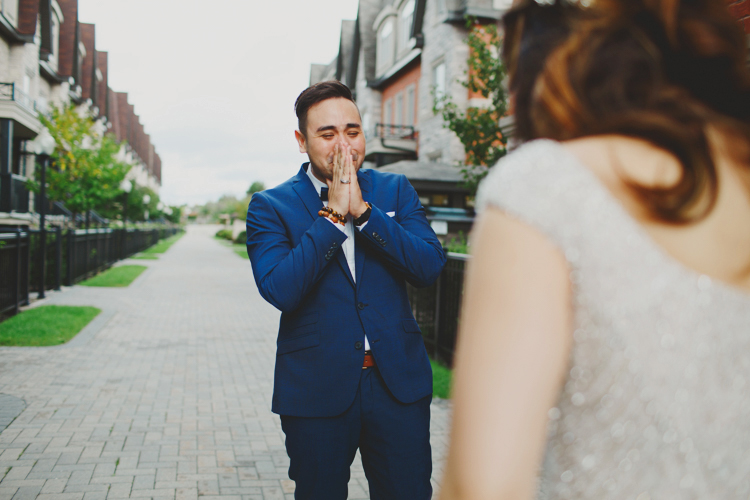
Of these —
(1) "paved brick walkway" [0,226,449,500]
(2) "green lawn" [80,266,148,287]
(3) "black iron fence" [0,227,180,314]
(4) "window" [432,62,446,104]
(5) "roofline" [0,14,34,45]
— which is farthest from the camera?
(5) "roofline" [0,14,34,45]

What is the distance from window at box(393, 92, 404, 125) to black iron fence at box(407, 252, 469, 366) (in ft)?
66.4

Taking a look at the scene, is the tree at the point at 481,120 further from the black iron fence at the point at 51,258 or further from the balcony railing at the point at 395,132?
the balcony railing at the point at 395,132

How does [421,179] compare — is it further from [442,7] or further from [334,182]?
[334,182]

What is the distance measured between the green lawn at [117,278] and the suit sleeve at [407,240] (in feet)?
49.2

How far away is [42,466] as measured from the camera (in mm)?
4305

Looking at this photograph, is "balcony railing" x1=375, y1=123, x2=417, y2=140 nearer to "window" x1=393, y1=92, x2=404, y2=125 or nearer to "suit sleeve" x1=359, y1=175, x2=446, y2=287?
"window" x1=393, y1=92, x2=404, y2=125

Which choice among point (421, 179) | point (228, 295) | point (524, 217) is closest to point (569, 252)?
point (524, 217)

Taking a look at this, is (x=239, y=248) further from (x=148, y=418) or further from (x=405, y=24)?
(x=148, y=418)

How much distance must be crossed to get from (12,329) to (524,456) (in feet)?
31.6

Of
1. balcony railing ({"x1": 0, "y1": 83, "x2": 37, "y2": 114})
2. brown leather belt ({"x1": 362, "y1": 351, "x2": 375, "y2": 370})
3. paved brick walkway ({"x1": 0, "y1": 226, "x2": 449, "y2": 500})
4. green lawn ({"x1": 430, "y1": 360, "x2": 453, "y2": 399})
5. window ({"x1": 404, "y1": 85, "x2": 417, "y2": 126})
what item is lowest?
paved brick walkway ({"x1": 0, "y1": 226, "x2": 449, "y2": 500})

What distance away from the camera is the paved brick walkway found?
4.15 meters

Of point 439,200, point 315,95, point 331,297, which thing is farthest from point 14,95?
point 331,297

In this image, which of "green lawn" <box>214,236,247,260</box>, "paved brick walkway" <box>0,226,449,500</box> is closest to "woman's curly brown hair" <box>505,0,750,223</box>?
"paved brick walkway" <box>0,226,449,500</box>

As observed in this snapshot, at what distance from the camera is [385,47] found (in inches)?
1148
